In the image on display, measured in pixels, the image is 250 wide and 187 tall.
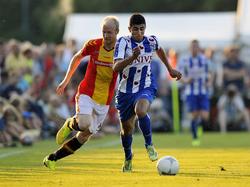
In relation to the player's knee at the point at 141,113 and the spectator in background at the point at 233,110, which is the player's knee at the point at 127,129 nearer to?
the player's knee at the point at 141,113

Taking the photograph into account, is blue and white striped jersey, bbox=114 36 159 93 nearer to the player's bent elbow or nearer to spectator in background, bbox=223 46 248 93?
the player's bent elbow

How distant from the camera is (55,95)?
91.4 ft

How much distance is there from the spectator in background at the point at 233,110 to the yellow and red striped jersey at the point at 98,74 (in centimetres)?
1520

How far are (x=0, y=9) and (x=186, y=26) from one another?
2976 cm

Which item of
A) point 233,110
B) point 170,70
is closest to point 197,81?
point 233,110

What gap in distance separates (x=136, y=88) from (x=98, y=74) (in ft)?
2.42

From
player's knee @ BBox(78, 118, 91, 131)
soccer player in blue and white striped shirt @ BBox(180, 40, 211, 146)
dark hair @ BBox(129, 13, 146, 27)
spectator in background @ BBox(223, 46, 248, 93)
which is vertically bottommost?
spectator in background @ BBox(223, 46, 248, 93)

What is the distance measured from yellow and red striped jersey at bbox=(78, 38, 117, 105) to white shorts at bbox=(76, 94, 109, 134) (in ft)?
0.21

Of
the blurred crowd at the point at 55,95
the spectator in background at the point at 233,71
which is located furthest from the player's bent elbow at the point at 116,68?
the spectator in background at the point at 233,71

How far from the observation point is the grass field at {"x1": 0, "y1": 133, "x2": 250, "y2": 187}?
1256cm

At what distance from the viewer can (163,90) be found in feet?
104

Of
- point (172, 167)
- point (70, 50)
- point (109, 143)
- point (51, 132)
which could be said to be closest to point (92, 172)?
point (172, 167)

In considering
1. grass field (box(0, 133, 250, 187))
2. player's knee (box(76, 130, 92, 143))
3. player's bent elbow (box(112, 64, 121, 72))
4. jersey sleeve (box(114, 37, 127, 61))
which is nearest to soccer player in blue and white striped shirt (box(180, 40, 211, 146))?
grass field (box(0, 133, 250, 187))

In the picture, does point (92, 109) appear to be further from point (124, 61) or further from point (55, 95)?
point (55, 95)
